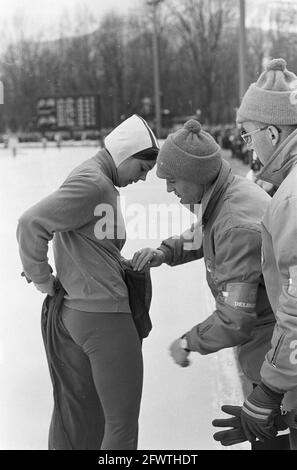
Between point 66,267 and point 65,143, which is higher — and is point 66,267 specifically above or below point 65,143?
below

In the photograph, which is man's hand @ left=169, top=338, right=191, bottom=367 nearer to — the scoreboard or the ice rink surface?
the ice rink surface

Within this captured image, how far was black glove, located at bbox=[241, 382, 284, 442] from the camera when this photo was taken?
116 cm

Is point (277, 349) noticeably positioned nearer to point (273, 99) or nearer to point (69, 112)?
point (273, 99)

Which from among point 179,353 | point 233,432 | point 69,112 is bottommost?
point 233,432

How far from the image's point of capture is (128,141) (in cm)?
146

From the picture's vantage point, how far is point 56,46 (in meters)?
1.91

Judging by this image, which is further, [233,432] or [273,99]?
[233,432]

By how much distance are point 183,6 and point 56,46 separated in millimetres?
399

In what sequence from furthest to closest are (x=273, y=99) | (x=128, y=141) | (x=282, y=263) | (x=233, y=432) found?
(x=128, y=141)
(x=233, y=432)
(x=273, y=99)
(x=282, y=263)

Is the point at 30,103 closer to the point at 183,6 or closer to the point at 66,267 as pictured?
the point at 183,6

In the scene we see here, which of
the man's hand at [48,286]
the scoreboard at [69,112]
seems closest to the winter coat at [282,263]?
the man's hand at [48,286]

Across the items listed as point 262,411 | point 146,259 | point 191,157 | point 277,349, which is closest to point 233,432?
point 262,411

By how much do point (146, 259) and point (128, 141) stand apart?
0.94ft
